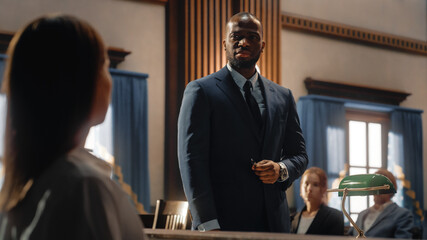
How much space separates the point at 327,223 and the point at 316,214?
148mm

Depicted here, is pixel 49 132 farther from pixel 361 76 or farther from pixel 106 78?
pixel 361 76

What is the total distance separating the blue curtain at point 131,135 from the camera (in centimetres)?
662

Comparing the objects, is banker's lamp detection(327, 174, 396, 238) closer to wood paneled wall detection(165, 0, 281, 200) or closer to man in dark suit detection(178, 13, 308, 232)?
man in dark suit detection(178, 13, 308, 232)

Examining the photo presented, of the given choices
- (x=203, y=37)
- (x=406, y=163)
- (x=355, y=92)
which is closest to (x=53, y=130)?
(x=203, y=37)

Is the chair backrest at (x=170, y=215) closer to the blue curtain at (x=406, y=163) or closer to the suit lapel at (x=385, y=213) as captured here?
the suit lapel at (x=385, y=213)

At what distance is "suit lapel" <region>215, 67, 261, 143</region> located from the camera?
7.19 feet

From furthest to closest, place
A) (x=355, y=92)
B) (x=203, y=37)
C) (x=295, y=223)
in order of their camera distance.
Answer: (x=355, y=92) < (x=203, y=37) < (x=295, y=223)

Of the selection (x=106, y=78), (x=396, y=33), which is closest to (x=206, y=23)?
(x=396, y=33)

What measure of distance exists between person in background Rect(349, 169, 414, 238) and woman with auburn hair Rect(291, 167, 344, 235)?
1.30 ft

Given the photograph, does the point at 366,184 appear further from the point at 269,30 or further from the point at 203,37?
the point at 269,30

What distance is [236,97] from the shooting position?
223 cm

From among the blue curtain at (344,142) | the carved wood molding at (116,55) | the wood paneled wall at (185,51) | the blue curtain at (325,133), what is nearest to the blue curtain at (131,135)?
the carved wood molding at (116,55)

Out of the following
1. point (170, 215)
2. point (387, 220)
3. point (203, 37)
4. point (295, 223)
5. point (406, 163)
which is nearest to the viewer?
point (170, 215)

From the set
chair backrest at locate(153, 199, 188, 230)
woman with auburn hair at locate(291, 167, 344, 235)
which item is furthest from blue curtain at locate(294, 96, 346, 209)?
chair backrest at locate(153, 199, 188, 230)
